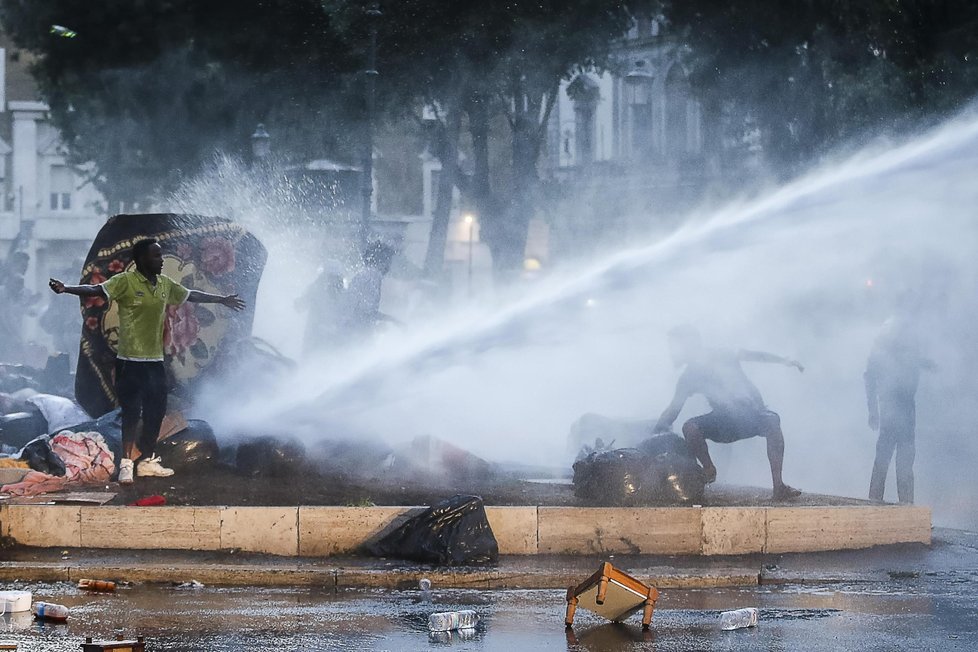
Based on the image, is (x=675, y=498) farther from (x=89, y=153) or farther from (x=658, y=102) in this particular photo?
(x=658, y=102)

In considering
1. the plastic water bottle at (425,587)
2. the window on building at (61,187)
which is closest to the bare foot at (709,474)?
the plastic water bottle at (425,587)

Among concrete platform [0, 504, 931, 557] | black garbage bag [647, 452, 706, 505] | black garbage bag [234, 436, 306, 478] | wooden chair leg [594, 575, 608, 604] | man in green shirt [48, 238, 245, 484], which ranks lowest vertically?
wooden chair leg [594, 575, 608, 604]

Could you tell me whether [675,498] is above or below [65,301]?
below

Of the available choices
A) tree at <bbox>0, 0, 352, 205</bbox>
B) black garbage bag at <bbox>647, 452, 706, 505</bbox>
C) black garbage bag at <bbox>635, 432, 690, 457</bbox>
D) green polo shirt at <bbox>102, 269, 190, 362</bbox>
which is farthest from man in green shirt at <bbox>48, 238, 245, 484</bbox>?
tree at <bbox>0, 0, 352, 205</bbox>

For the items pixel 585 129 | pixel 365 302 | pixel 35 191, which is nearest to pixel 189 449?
pixel 365 302

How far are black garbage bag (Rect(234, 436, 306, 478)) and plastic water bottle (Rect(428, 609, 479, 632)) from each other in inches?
158

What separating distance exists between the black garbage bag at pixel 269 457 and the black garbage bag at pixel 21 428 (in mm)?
2617

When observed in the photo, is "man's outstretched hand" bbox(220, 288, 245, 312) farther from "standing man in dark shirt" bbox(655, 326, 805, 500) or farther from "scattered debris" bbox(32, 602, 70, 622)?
"scattered debris" bbox(32, 602, 70, 622)

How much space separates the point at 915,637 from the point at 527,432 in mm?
9777

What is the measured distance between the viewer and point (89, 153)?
32.5 m

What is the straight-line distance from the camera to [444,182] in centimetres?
3716

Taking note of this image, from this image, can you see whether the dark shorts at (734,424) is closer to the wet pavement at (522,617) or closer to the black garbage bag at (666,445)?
the black garbage bag at (666,445)

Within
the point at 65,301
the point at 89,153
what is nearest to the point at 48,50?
the point at 89,153

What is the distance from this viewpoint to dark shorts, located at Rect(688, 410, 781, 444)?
36.5 ft
